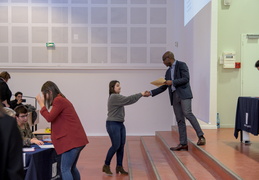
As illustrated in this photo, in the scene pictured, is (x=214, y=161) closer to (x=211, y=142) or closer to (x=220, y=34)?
(x=211, y=142)

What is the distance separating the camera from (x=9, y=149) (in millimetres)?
1425

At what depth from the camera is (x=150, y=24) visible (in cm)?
1069

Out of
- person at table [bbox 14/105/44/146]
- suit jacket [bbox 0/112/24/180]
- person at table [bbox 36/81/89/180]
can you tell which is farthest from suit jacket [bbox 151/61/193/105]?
suit jacket [bbox 0/112/24/180]

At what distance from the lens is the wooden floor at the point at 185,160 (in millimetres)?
4590

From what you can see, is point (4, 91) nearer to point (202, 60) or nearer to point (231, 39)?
point (202, 60)

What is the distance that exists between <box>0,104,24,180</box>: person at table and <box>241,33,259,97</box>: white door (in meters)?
7.61

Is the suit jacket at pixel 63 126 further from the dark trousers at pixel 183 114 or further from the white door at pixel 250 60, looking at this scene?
the white door at pixel 250 60

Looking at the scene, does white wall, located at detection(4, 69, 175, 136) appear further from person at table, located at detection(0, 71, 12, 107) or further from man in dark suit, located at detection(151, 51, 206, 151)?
man in dark suit, located at detection(151, 51, 206, 151)

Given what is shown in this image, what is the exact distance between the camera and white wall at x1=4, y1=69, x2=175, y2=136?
10562mm

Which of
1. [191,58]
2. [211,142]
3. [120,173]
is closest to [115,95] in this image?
[120,173]

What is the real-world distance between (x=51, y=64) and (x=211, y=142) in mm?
5931

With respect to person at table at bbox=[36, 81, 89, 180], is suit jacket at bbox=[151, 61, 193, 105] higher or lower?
higher

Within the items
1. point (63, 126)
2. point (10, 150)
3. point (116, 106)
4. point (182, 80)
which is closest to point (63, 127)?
point (63, 126)

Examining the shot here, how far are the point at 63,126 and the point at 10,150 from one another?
2.61m
